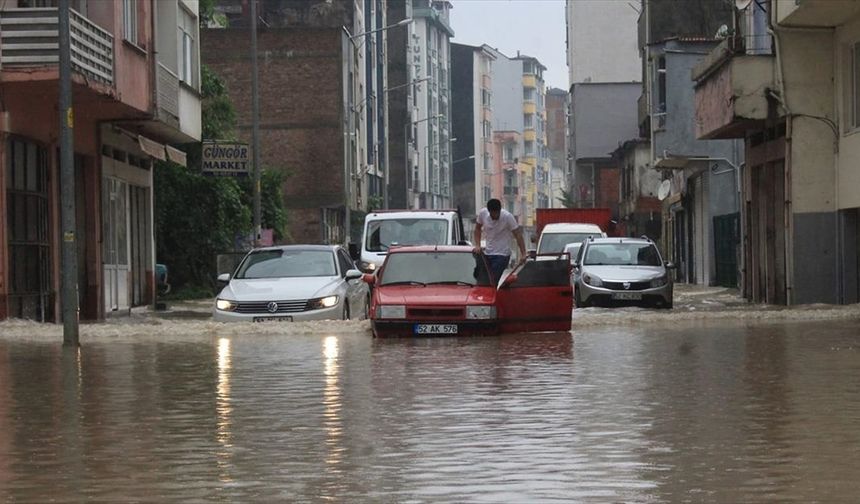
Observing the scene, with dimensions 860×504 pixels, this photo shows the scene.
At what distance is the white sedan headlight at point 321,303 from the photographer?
2470 centimetres

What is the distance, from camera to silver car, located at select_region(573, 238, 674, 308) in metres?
32.2

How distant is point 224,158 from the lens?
4297cm

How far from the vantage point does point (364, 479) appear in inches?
342

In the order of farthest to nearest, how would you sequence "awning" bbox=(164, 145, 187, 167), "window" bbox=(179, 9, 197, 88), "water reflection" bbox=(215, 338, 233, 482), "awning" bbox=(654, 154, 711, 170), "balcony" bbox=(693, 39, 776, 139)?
"awning" bbox=(654, 154, 711, 170), "window" bbox=(179, 9, 197, 88), "awning" bbox=(164, 145, 187, 167), "balcony" bbox=(693, 39, 776, 139), "water reflection" bbox=(215, 338, 233, 482)

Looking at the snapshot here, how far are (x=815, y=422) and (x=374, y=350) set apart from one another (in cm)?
891

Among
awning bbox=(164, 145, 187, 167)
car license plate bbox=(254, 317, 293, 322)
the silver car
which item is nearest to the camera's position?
car license plate bbox=(254, 317, 293, 322)

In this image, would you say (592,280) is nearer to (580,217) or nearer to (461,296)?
(461,296)

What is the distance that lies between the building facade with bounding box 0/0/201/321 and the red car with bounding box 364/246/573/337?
451 cm

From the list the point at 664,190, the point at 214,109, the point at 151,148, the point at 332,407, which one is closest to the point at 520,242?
the point at 332,407

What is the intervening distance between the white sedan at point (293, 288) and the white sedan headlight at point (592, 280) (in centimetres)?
580

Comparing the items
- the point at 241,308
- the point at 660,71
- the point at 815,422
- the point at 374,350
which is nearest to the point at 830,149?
the point at 241,308

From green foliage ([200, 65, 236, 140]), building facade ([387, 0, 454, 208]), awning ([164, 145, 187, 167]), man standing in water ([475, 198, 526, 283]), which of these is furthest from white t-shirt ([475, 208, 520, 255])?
building facade ([387, 0, 454, 208])

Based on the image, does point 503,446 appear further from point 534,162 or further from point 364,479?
point 534,162

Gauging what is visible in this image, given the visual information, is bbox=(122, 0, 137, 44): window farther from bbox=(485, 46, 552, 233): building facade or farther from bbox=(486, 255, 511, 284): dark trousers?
bbox=(485, 46, 552, 233): building facade
